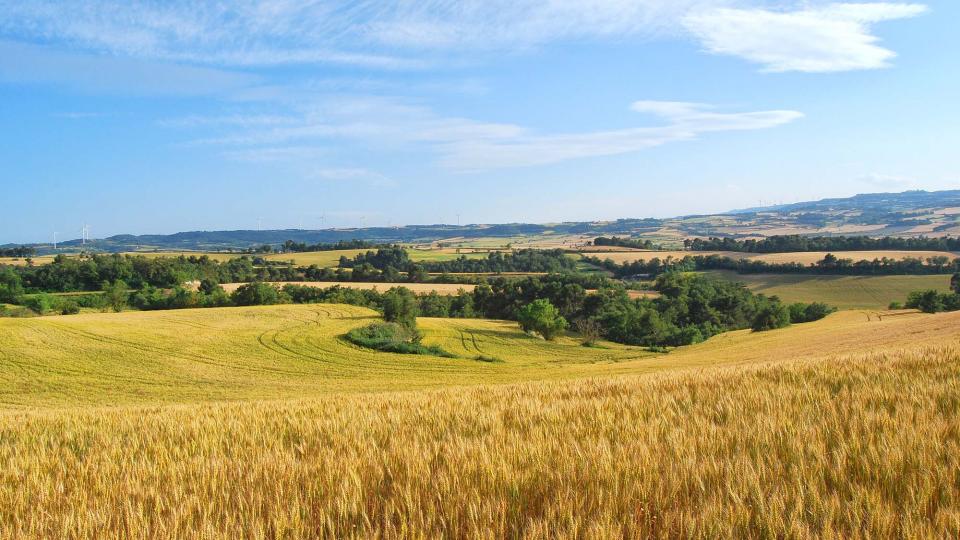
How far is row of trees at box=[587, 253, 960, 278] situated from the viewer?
99750 mm

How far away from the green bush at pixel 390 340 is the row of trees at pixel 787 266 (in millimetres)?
77841

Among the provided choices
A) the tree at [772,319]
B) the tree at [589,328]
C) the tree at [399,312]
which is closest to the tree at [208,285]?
the tree at [399,312]

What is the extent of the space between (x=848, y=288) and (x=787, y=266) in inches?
785

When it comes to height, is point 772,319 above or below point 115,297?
below

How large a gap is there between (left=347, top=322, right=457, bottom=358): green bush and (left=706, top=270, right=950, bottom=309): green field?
62.3 m

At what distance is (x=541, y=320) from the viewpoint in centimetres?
6384

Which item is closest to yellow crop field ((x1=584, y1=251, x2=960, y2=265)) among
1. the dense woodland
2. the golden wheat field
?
the dense woodland

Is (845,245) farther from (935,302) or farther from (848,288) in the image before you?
(935,302)

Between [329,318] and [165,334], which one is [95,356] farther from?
[329,318]

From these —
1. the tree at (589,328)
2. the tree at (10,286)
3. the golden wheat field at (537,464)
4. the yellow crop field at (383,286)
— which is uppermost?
the golden wheat field at (537,464)

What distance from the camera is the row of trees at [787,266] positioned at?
99.8m

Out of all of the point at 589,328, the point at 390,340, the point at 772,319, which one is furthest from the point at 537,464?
the point at 589,328

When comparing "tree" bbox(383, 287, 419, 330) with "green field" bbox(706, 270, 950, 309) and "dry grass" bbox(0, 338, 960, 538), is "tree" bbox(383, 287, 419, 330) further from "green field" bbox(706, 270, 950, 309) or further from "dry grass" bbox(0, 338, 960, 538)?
"green field" bbox(706, 270, 950, 309)

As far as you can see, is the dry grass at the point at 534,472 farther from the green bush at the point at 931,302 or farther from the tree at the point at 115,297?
the tree at the point at 115,297
